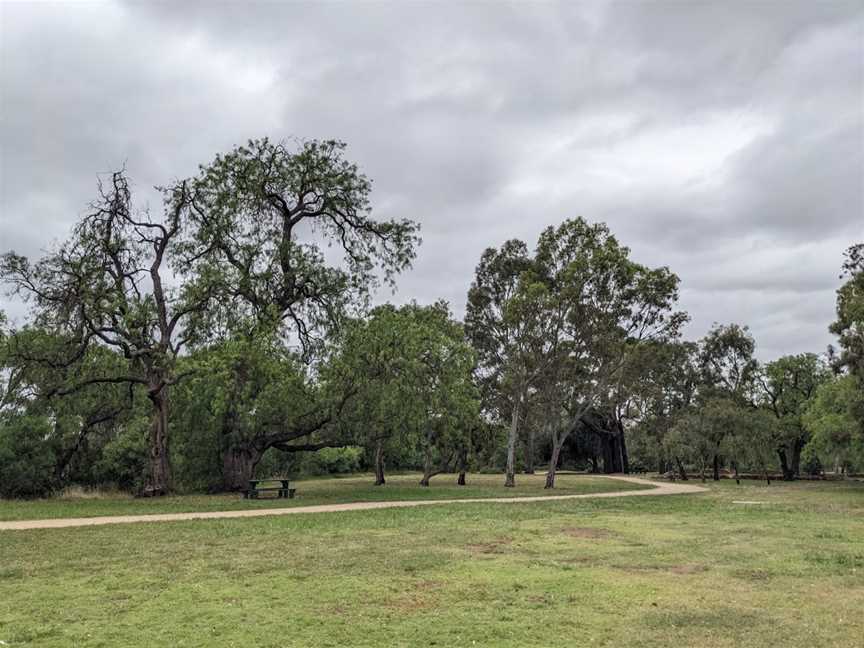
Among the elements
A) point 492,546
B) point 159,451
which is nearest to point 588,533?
point 492,546

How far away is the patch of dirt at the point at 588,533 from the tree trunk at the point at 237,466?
55.7ft

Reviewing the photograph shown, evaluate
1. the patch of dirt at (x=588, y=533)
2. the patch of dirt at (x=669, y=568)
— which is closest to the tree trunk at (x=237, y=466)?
the patch of dirt at (x=588, y=533)

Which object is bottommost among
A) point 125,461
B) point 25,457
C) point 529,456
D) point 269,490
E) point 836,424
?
point 529,456

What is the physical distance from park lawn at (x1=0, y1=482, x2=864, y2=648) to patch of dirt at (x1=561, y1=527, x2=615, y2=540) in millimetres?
82

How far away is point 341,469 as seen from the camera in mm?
57531

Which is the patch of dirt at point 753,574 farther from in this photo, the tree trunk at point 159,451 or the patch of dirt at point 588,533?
the tree trunk at point 159,451

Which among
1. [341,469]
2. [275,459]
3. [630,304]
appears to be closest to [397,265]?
[630,304]

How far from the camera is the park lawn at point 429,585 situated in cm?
599

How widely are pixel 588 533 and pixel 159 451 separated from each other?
58.1 ft

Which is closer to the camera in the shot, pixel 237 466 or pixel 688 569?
pixel 688 569

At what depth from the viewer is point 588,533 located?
44.1ft

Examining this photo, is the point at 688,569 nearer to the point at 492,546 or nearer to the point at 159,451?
the point at 492,546

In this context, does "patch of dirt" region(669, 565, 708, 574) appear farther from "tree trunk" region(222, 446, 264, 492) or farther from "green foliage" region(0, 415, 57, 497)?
"green foliage" region(0, 415, 57, 497)

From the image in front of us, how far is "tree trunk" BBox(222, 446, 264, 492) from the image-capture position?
27469 millimetres
